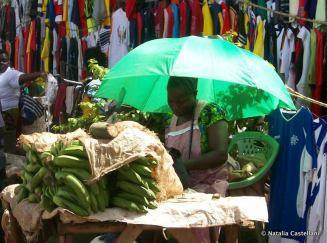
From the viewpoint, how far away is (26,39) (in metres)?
12.4

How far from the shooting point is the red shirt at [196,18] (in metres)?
9.02

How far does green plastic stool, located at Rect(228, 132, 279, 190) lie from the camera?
5344mm

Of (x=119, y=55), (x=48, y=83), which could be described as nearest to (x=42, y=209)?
(x=48, y=83)

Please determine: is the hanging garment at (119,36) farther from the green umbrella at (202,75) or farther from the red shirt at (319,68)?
the green umbrella at (202,75)

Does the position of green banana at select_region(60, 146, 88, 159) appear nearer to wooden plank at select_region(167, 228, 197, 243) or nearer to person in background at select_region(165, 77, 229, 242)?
wooden plank at select_region(167, 228, 197, 243)

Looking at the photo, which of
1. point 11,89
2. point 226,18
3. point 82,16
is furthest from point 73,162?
point 82,16

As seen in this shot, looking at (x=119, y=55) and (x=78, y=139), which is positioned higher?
(x=78, y=139)

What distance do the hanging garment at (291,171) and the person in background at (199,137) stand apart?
1.02 m

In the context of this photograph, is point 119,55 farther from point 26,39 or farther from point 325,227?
point 325,227

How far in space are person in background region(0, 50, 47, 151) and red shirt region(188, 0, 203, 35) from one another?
7.89 ft

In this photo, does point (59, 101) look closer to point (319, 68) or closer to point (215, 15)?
point (215, 15)

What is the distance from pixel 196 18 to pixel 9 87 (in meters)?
2.84

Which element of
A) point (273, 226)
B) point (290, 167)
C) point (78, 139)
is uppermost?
point (78, 139)

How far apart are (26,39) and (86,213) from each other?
389 inches
